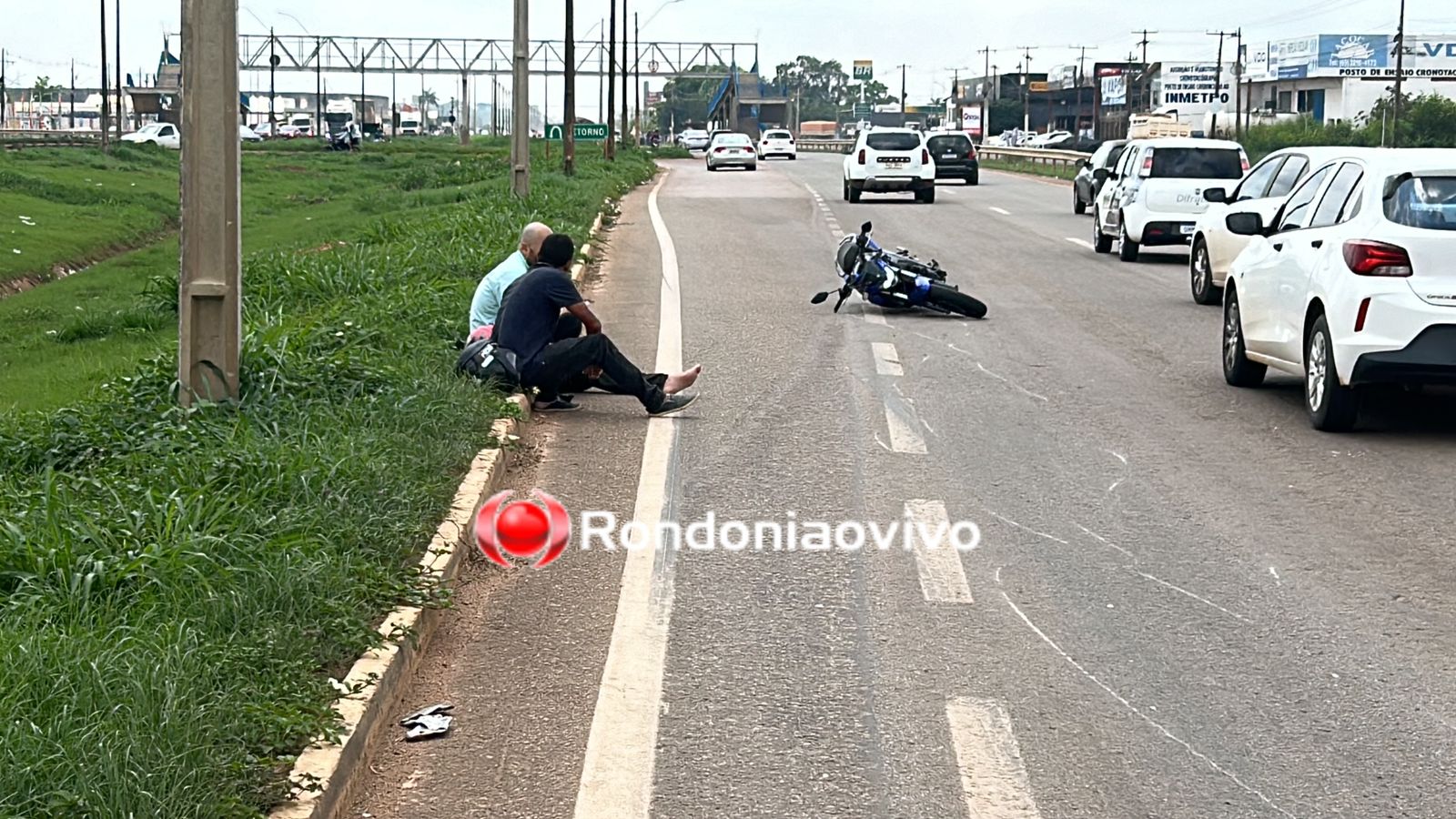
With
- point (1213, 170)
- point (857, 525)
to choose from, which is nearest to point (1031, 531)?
point (857, 525)

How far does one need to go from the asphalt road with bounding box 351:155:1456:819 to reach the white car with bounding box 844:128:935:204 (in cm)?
2435

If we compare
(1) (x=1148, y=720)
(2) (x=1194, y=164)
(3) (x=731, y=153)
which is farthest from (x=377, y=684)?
(3) (x=731, y=153)

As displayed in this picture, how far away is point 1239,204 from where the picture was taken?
1614 cm

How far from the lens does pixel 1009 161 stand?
74250mm

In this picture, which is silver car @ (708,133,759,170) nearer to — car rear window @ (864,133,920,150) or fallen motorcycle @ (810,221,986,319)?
car rear window @ (864,133,920,150)

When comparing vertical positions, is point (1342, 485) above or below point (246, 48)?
below

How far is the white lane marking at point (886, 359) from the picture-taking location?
12.9 m

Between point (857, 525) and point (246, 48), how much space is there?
99101 millimetres

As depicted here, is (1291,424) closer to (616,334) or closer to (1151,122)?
(616,334)

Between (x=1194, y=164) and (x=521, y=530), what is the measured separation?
54.9 feet

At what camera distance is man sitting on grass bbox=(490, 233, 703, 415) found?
11062 mm

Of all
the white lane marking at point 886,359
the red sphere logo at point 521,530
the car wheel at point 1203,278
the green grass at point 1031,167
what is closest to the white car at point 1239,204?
the car wheel at point 1203,278

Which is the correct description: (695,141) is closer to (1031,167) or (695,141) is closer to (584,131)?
(1031,167)

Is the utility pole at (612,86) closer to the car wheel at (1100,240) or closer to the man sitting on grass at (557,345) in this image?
the car wheel at (1100,240)
